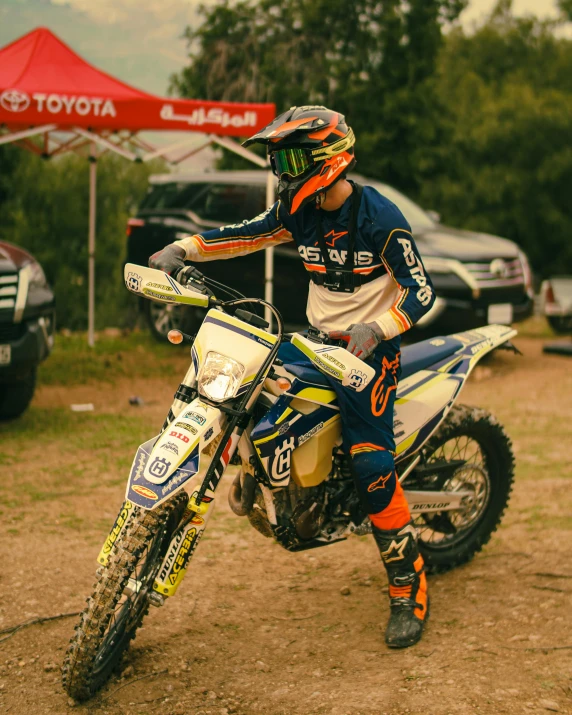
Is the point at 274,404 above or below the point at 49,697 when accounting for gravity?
above

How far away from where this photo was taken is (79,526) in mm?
5328

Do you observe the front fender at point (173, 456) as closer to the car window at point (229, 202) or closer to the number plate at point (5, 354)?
the number plate at point (5, 354)

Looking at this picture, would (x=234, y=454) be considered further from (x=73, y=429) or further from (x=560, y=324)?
(x=560, y=324)

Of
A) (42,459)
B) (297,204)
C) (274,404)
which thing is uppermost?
(297,204)

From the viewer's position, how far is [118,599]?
3.25 m

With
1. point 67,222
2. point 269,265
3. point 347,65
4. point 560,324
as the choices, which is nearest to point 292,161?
point 269,265

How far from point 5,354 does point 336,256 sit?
371cm

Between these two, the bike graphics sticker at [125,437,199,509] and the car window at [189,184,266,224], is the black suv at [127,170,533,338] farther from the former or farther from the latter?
the bike graphics sticker at [125,437,199,509]

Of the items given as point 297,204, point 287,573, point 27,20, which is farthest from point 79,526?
point 27,20

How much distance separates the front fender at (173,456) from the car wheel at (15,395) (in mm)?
4523

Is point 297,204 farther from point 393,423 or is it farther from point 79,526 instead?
point 79,526

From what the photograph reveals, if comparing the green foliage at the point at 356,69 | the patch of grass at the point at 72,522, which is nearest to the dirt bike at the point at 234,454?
the patch of grass at the point at 72,522

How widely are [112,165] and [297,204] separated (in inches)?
603

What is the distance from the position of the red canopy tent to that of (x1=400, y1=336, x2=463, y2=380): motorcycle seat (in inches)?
185
